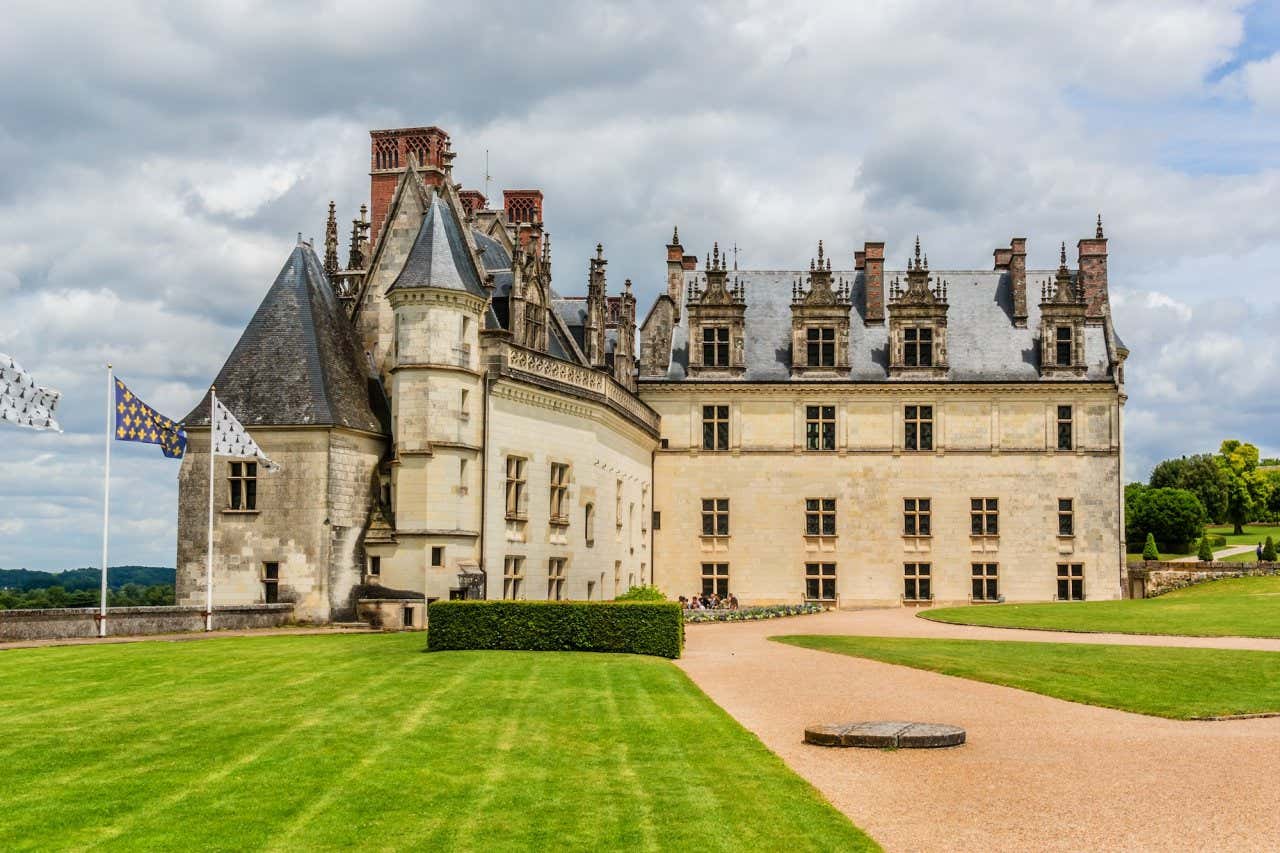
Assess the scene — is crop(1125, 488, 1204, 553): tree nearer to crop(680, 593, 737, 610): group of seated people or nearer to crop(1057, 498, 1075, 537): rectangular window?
crop(1057, 498, 1075, 537): rectangular window

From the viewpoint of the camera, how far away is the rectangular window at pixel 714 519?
171 feet

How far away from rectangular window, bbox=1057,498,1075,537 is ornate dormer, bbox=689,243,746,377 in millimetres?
13775

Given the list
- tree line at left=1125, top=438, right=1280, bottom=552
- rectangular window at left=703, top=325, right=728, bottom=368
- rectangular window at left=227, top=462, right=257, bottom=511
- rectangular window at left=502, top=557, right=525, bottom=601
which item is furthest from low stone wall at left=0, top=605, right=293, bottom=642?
tree line at left=1125, top=438, right=1280, bottom=552

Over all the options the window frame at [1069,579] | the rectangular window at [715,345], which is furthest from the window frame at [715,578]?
the window frame at [1069,579]

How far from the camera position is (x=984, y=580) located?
51.6m

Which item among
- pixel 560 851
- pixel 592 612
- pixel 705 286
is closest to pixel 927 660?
pixel 592 612

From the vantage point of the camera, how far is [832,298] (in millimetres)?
52281

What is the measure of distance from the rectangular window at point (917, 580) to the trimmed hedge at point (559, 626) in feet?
88.1

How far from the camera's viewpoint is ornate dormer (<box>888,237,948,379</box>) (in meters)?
51.7

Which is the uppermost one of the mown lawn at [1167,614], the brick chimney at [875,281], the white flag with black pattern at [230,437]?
the brick chimney at [875,281]

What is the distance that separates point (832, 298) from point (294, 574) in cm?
2724

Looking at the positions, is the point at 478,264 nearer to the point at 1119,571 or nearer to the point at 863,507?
the point at 863,507

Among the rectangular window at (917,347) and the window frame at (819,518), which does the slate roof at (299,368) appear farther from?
the rectangular window at (917,347)

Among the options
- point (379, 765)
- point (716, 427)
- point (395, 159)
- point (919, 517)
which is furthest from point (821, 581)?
point (379, 765)
